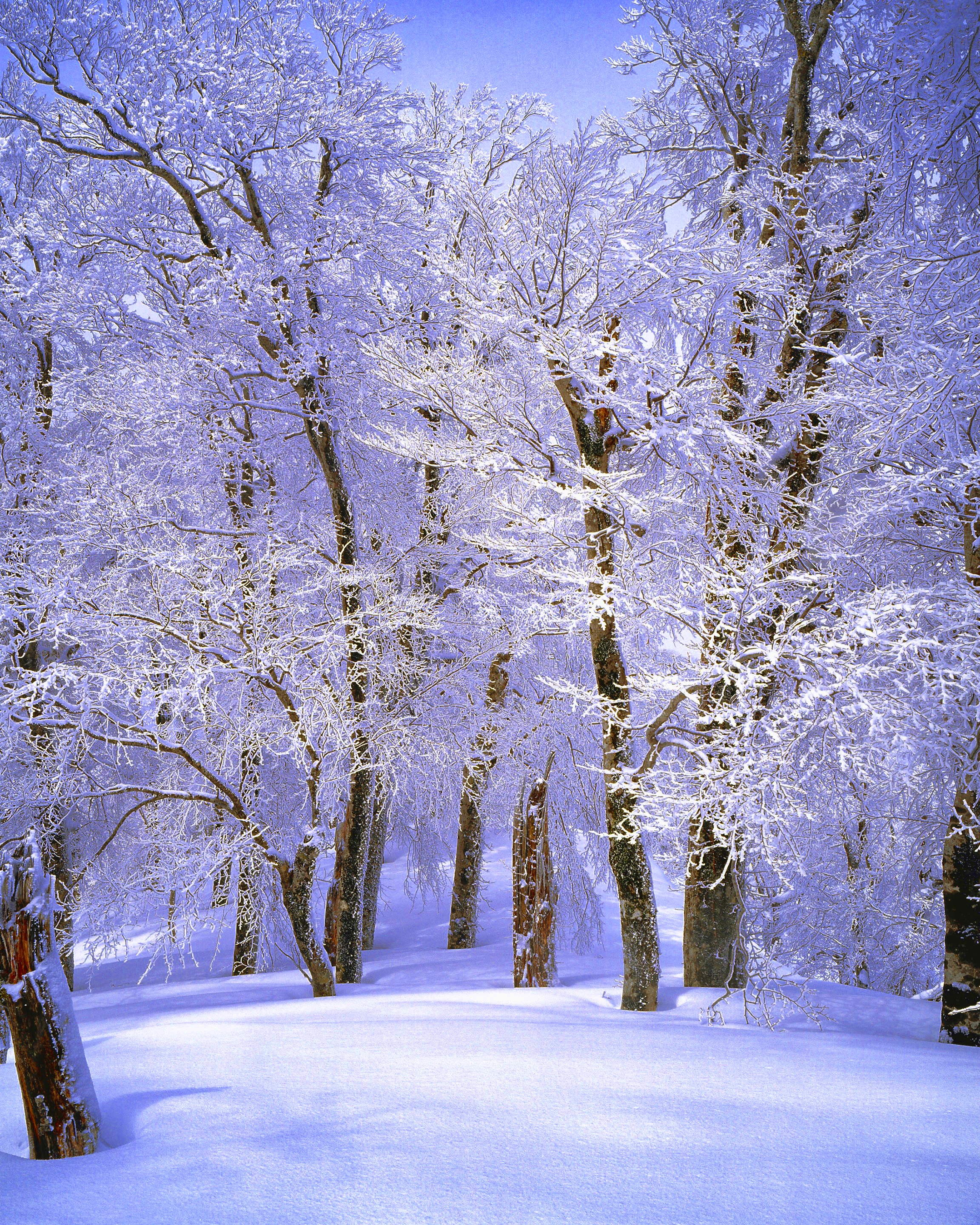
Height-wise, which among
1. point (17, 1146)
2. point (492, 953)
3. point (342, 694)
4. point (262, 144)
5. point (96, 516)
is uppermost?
point (262, 144)

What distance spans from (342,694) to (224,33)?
637 cm

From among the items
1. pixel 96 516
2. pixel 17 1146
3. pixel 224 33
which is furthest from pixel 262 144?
pixel 17 1146

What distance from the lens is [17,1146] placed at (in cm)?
284

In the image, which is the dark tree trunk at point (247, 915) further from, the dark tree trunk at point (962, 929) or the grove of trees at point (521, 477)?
the dark tree trunk at point (962, 929)

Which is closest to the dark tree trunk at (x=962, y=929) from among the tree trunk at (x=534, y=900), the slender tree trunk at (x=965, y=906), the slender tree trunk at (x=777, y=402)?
the slender tree trunk at (x=965, y=906)

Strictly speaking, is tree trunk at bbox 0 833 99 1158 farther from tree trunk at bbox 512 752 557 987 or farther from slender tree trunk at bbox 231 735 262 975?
tree trunk at bbox 512 752 557 987

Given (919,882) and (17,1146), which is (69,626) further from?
(919,882)

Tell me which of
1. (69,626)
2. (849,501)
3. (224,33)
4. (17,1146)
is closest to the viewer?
(17,1146)

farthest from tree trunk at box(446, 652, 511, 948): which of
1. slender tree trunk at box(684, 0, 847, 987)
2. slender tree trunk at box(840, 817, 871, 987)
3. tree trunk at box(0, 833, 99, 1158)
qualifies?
tree trunk at box(0, 833, 99, 1158)

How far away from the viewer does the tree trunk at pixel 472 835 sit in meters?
9.96

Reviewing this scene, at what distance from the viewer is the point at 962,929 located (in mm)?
5691

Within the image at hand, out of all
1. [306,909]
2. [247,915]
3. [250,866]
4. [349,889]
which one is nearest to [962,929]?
[306,909]

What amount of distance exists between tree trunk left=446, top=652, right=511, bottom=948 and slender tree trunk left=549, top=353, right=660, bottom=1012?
326cm

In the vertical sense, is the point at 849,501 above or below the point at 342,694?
above
